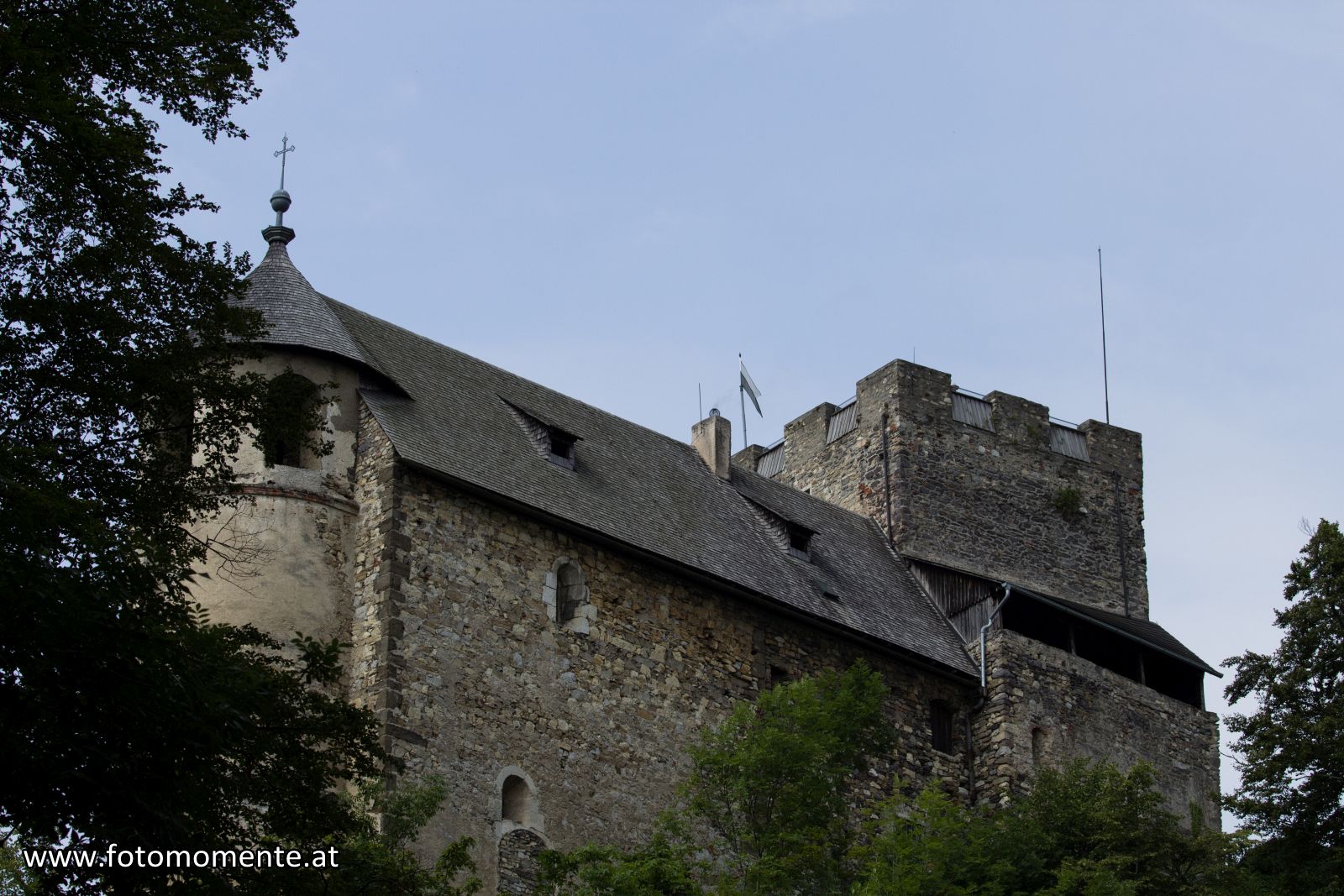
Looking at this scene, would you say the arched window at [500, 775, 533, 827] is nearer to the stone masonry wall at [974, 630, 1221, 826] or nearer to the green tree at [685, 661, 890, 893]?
the green tree at [685, 661, 890, 893]

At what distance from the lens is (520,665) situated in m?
25.7

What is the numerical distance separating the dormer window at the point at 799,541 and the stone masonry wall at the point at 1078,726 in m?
3.38

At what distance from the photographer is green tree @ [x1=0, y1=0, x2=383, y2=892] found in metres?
13.6

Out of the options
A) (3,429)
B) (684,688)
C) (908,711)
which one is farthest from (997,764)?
(3,429)

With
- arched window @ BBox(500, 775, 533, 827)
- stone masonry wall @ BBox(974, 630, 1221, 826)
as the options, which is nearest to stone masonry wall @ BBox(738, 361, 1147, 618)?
stone masonry wall @ BBox(974, 630, 1221, 826)

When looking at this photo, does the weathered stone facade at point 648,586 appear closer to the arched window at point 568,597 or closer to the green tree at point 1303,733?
the arched window at point 568,597

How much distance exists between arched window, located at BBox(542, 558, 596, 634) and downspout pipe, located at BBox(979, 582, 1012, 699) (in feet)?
26.7

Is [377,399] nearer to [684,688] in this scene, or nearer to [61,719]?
[684,688]

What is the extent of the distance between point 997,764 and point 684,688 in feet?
20.9

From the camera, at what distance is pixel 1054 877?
27.5 metres

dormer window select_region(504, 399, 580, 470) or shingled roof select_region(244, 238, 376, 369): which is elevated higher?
shingled roof select_region(244, 238, 376, 369)

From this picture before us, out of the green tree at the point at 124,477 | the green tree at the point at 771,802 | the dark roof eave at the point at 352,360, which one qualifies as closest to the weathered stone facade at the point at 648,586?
the dark roof eave at the point at 352,360

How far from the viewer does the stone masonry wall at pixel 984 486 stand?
36.5m

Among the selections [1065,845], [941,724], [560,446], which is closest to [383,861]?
[560,446]
